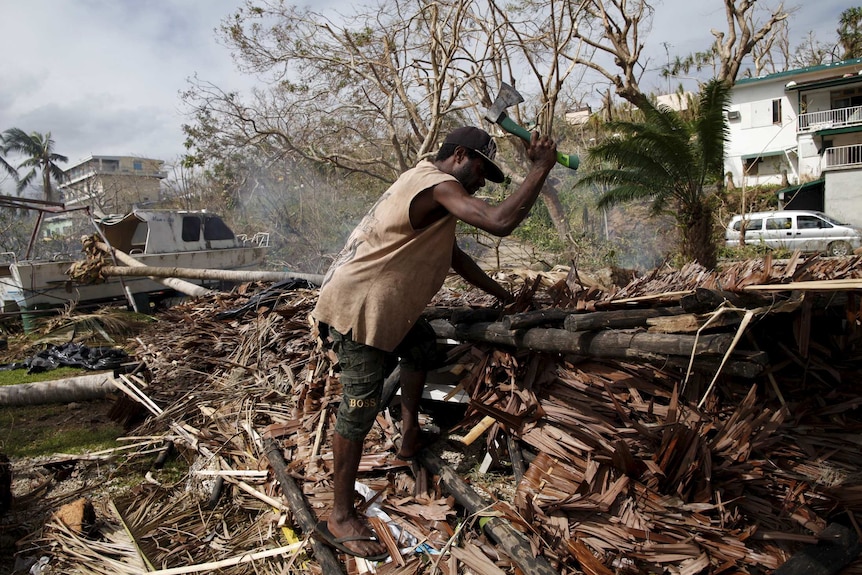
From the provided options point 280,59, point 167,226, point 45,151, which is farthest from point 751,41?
point 45,151

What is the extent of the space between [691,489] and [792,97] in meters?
31.0

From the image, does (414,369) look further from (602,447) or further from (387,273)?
(602,447)

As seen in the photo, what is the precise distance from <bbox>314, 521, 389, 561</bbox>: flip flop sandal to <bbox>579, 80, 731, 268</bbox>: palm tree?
8971 mm

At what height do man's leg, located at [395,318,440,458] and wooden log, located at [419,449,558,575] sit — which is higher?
man's leg, located at [395,318,440,458]

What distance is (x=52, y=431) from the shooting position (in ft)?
15.7

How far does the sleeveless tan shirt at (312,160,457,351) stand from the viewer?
8.07ft

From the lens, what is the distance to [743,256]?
14.5 meters

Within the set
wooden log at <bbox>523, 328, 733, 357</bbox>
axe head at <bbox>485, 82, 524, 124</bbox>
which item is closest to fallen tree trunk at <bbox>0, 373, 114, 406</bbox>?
wooden log at <bbox>523, 328, 733, 357</bbox>

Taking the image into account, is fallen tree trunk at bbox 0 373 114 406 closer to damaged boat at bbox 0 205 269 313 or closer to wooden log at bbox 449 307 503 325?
wooden log at bbox 449 307 503 325

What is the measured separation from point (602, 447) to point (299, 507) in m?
1.62

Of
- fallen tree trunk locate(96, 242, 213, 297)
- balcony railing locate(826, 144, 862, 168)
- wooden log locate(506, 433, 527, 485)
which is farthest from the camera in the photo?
balcony railing locate(826, 144, 862, 168)

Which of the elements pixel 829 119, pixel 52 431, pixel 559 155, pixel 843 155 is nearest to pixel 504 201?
pixel 559 155

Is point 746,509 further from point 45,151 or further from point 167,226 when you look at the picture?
point 45,151

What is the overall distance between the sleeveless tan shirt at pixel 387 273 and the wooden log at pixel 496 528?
836 mm
